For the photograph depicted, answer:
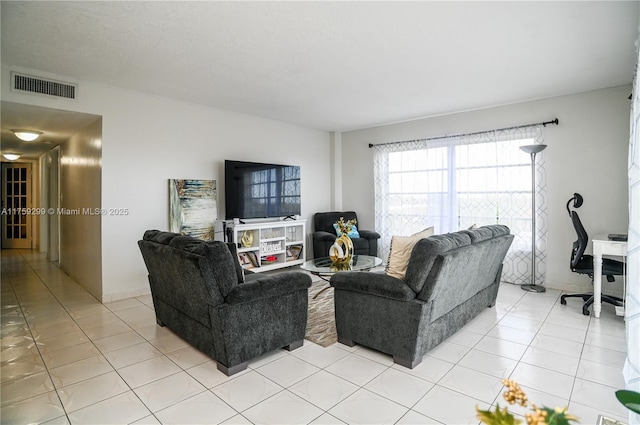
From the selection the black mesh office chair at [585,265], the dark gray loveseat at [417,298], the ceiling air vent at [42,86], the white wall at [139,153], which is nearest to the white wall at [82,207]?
the white wall at [139,153]

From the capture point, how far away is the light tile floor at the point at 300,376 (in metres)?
1.97

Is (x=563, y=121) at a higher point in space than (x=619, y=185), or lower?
higher

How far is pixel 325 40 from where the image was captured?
9.41ft

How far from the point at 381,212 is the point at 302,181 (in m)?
1.57

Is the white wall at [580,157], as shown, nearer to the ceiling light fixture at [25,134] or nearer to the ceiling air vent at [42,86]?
the ceiling air vent at [42,86]

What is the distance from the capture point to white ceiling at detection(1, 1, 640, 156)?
244 cm

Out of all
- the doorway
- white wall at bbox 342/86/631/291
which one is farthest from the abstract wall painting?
the doorway

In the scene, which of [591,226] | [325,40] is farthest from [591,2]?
[591,226]

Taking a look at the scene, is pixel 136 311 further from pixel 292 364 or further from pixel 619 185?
pixel 619 185

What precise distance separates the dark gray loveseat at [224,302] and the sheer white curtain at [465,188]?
11.6 feet

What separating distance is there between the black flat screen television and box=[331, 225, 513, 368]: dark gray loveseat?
2.67 m

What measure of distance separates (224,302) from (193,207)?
2.65m

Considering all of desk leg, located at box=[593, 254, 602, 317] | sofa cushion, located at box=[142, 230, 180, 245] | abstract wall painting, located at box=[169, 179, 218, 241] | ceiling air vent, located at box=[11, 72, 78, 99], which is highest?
ceiling air vent, located at box=[11, 72, 78, 99]

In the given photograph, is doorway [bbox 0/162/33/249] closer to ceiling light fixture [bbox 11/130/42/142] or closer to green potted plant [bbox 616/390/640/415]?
ceiling light fixture [bbox 11/130/42/142]
